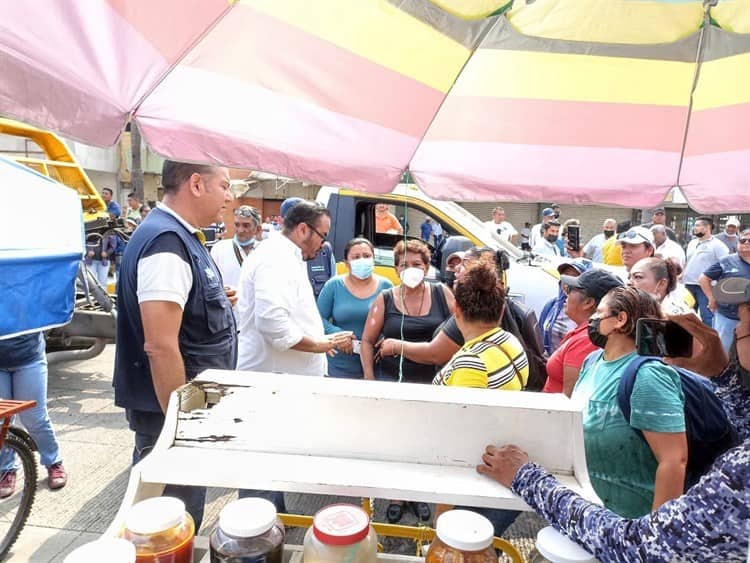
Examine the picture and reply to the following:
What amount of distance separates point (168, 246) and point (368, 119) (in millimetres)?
912

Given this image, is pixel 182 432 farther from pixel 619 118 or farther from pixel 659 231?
pixel 659 231

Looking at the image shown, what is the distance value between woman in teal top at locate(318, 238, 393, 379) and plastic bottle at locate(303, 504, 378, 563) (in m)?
2.58

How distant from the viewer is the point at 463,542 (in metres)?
1.03

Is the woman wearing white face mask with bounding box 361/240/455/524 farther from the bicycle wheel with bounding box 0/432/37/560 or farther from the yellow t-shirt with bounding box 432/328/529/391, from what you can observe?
the bicycle wheel with bounding box 0/432/37/560

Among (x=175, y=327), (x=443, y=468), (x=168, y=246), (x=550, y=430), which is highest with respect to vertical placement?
(x=168, y=246)

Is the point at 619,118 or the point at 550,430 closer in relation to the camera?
the point at 550,430

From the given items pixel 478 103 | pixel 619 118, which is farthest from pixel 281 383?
pixel 619 118

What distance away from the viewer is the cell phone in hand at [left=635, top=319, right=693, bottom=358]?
1.56 meters

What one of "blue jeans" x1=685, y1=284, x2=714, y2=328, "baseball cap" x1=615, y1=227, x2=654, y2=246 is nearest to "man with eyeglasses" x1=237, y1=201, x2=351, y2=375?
"baseball cap" x1=615, y1=227, x2=654, y2=246

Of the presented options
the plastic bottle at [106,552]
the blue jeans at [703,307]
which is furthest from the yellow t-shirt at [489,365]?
the blue jeans at [703,307]

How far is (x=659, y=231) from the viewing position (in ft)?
24.9

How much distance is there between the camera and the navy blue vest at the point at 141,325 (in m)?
2.00

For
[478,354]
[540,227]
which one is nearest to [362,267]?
[478,354]

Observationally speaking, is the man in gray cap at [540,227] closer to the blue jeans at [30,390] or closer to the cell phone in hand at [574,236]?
the cell phone in hand at [574,236]
